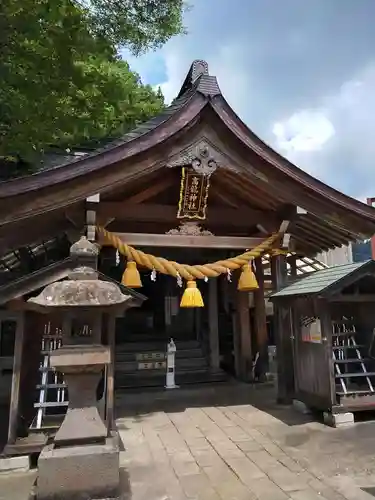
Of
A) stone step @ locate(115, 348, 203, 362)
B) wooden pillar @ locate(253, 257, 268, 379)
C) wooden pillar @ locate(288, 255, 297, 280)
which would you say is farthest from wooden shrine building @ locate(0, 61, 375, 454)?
stone step @ locate(115, 348, 203, 362)

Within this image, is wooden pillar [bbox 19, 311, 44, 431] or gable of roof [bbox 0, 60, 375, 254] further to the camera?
gable of roof [bbox 0, 60, 375, 254]

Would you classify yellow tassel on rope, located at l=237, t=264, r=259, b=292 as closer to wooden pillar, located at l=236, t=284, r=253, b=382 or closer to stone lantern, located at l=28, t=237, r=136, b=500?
stone lantern, located at l=28, t=237, r=136, b=500

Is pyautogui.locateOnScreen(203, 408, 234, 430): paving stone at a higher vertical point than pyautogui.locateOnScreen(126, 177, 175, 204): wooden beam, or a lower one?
lower

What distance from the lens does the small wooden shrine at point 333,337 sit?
256 inches

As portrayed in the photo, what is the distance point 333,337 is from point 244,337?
4.33 metres

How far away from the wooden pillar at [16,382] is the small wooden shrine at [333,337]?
15.3 feet

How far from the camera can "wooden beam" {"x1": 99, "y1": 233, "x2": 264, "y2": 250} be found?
725 cm

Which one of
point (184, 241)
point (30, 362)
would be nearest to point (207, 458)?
point (30, 362)

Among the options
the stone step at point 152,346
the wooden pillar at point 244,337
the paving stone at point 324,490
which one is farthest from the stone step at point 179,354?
the paving stone at point 324,490

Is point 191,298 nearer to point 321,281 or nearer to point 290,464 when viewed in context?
point 321,281

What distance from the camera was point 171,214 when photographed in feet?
24.6

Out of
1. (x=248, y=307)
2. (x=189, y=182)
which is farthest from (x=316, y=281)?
(x=248, y=307)

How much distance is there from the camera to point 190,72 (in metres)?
8.00

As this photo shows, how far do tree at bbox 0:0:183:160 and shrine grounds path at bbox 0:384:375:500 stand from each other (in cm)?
697
